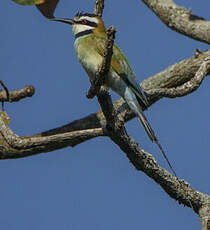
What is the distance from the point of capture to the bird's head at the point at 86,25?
459 cm

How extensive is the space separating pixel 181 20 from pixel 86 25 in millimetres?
869

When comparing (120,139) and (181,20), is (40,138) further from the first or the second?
(181,20)

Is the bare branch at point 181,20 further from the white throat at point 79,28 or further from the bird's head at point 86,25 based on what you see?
the white throat at point 79,28

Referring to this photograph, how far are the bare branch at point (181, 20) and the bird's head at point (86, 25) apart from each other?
23.9 inches

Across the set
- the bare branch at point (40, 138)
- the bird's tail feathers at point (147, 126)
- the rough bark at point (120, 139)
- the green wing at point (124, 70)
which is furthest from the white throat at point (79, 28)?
the bare branch at point (40, 138)

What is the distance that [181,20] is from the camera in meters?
4.84

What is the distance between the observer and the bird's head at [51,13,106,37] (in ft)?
15.1

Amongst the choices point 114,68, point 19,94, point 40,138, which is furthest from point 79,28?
point 40,138

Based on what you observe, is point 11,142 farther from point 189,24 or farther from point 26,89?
point 189,24

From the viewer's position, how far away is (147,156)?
11.3 ft

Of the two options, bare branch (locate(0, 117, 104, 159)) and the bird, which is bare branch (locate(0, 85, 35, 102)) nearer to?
bare branch (locate(0, 117, 104, 159))

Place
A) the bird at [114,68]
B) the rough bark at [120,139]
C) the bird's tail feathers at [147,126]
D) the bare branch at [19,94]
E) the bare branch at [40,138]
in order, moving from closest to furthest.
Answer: the rough bark at [120,139] < the bare branch at [40,138] < the bare branch at [19,94] < the bird's tail feathers at [147,126] < the bird at [114,68]

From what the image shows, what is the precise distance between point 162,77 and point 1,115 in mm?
1708

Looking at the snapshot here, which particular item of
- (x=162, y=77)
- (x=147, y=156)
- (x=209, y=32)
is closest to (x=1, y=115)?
(x=147, y=156)
